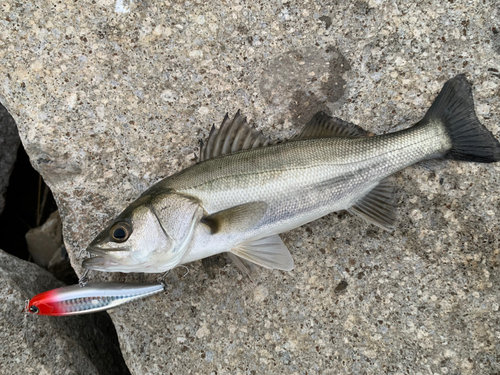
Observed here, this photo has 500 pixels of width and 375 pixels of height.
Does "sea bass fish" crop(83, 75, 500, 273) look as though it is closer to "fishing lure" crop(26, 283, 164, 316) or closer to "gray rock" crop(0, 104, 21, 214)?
"fishing lure" crop(26, 283, 164, 316)

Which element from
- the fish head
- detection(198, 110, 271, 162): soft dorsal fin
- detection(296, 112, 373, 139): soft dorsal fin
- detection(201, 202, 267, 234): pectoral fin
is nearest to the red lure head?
the fish head

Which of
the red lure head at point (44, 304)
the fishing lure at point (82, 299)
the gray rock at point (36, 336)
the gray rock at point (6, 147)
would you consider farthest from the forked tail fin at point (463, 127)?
the gray rock at point (6, 147)

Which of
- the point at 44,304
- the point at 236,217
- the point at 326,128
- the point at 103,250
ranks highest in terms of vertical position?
the point at 326,128

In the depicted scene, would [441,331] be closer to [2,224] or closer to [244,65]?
[244,65]

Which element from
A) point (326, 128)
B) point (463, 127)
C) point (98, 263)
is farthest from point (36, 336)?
Result: point (463, 127)

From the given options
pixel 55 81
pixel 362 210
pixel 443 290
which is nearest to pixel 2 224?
pixel 55 81

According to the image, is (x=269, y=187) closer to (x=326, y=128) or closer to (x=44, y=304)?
(x=326, y=128)

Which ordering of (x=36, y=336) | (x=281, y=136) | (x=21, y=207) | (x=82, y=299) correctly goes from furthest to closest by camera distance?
(x=21, y=207) → (x=281, y=136) → (x=36, y=336) → (x=82, y=299)
